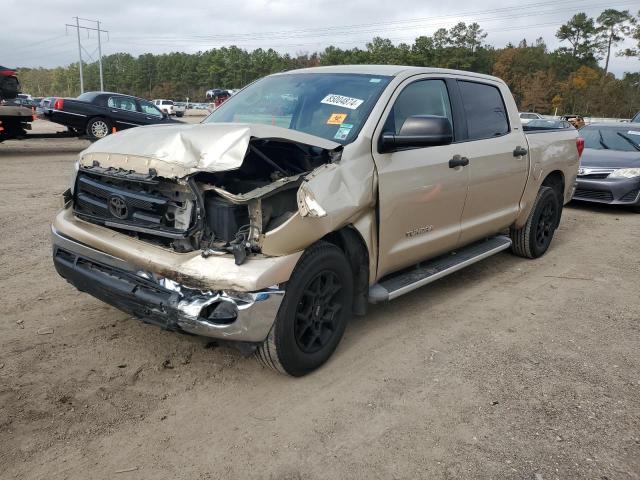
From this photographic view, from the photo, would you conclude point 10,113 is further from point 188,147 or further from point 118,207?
point 188,147

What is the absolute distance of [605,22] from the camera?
8088cm

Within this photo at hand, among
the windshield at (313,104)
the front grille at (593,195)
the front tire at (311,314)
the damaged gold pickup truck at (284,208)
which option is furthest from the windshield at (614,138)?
the front tire at (311,314)

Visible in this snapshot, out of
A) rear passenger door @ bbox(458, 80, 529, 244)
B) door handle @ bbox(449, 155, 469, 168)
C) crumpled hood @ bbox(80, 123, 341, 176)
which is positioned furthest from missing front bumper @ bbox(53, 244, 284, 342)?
rear passenger door @ bbox(458, 80, 529, 244)

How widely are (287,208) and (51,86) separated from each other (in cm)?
16810

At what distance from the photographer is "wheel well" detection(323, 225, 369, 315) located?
346 centimetres

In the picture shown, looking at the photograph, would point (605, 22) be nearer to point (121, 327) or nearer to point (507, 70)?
point (507, 70)

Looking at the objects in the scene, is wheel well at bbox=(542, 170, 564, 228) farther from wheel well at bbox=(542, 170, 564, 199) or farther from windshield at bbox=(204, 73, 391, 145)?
windshield at bbox=(204, 73, 391, 145)

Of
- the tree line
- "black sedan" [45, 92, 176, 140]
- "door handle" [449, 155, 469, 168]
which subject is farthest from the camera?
the tree line

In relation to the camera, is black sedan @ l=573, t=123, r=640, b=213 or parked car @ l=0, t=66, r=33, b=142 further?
parked car @ l=0, t=66, r=33, b=142

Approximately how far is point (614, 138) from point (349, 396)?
9.59 metres

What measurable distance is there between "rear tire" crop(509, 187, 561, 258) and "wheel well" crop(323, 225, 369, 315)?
2858mm

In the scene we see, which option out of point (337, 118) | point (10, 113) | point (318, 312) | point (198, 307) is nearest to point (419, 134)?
point (337, 118)

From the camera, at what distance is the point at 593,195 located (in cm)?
947

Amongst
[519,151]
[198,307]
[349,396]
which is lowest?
[349,396]
